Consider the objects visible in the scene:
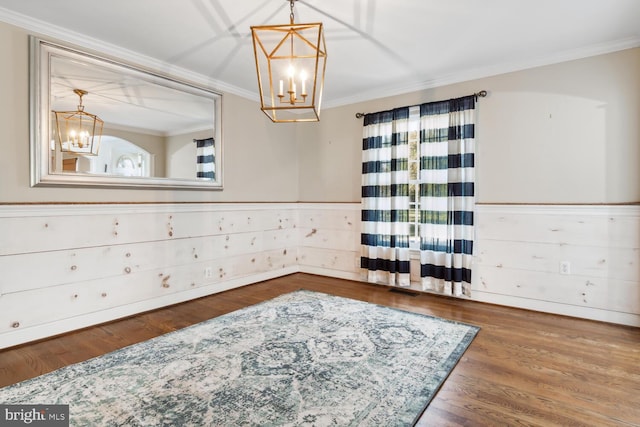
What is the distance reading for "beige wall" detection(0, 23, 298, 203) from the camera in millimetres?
2398

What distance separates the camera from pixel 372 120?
4.08 meters

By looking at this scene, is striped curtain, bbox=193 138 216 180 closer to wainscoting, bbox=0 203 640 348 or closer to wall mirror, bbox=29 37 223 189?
wall mirror, bbox=29 37 223 189

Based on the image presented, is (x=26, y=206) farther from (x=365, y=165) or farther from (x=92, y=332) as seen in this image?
(x=365, y=165)

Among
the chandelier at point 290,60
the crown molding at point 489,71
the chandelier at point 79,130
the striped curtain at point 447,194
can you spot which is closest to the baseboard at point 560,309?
the striped curtain at point 447,194

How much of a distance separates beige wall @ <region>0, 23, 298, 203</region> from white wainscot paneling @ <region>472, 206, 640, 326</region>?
2.55m

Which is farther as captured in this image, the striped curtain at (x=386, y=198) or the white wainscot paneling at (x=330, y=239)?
the white wainscot paneling at (x=330, y=239)

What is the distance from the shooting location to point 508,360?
2191 mm

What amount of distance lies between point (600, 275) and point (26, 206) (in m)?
4.57

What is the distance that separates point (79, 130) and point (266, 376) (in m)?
2.36

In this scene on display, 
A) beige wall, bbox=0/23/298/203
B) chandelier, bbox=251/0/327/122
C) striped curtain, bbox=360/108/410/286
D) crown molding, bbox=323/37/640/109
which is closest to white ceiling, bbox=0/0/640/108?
crown molding, bbox=323/37/640/109

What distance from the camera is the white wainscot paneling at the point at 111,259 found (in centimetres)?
244

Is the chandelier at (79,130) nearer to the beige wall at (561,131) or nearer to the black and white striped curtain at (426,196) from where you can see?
the black and white striped curtain at (426,196)

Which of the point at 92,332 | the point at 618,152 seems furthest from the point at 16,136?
the point at 618,152

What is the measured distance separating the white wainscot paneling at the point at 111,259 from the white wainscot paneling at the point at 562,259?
266 cm
